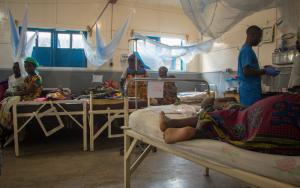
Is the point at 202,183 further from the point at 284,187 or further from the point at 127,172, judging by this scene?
the point at 284,187

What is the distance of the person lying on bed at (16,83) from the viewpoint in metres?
4.32

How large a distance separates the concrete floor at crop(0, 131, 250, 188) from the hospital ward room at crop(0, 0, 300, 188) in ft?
0.05

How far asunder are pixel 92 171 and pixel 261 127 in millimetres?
2250

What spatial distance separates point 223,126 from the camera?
141 centimetres

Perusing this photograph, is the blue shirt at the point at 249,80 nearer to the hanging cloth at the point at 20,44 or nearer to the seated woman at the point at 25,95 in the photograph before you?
the seated woman at the point at 25,95

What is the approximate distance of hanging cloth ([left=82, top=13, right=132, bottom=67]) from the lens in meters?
Result: 4.90

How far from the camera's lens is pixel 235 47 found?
562cm

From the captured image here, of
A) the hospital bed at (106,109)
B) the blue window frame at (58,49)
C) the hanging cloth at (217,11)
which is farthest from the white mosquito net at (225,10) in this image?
the blue window frame at (58,49)

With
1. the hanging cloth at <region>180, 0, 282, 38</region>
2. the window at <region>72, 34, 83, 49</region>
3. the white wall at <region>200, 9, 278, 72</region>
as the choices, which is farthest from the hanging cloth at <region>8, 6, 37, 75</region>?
the white wall at <region>200, 9, 278, 72</region>

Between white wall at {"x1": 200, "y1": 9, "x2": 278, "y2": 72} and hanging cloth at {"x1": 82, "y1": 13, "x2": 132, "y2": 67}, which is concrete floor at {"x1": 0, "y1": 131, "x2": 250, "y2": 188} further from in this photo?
white wall at {"x1": 200, "y1": 9, "x2": 278, "y2": 72}

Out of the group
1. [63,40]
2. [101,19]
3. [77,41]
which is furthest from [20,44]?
[101,19]

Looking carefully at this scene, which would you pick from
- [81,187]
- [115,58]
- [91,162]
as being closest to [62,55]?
[115,58]

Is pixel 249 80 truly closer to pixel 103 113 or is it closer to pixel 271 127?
pixel 271 127

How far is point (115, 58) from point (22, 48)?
2117 mm
